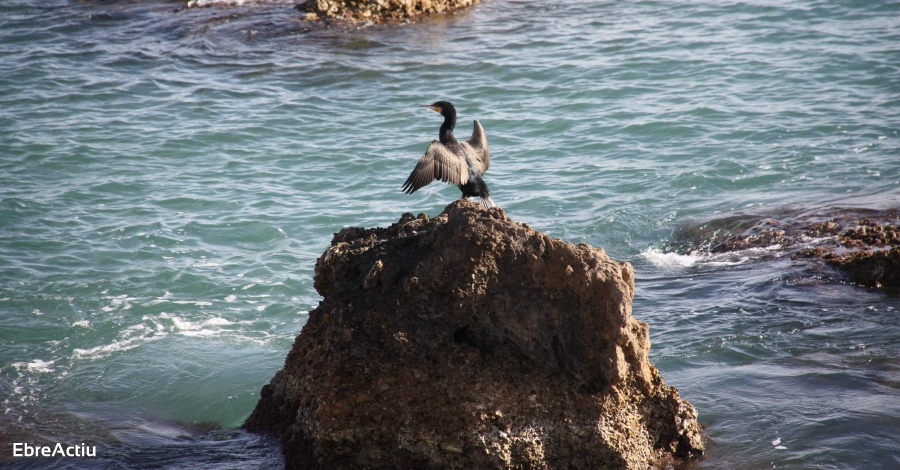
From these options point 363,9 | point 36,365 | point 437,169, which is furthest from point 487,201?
point 363,9

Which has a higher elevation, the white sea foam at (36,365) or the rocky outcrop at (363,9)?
the rocky outcrop at (363,9)

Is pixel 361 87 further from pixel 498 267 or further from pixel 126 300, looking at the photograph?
pixel 498 267

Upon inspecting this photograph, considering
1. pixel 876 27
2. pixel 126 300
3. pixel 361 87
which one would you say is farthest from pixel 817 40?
pixel 126 300

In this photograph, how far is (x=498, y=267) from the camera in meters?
3.98

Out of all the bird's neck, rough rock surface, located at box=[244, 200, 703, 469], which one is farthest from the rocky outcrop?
rough rock surface, located at box=[244, 200, 703, 469]

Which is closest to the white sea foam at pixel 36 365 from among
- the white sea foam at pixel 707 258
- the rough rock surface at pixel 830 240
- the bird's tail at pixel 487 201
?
the bird's tail at pixel 487 201

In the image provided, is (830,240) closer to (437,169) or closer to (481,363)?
(437,169)

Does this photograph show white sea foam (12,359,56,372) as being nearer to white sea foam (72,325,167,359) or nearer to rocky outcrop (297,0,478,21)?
white sea foam (72,325,167,359)

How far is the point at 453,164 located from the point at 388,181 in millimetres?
3975

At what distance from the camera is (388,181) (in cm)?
1032

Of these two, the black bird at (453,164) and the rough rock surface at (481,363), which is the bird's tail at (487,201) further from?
the rough rock surface at (481,363)

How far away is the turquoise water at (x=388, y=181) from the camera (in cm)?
538

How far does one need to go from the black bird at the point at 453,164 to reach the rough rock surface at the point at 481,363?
6.29 ft

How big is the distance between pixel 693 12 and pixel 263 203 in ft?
39.3
